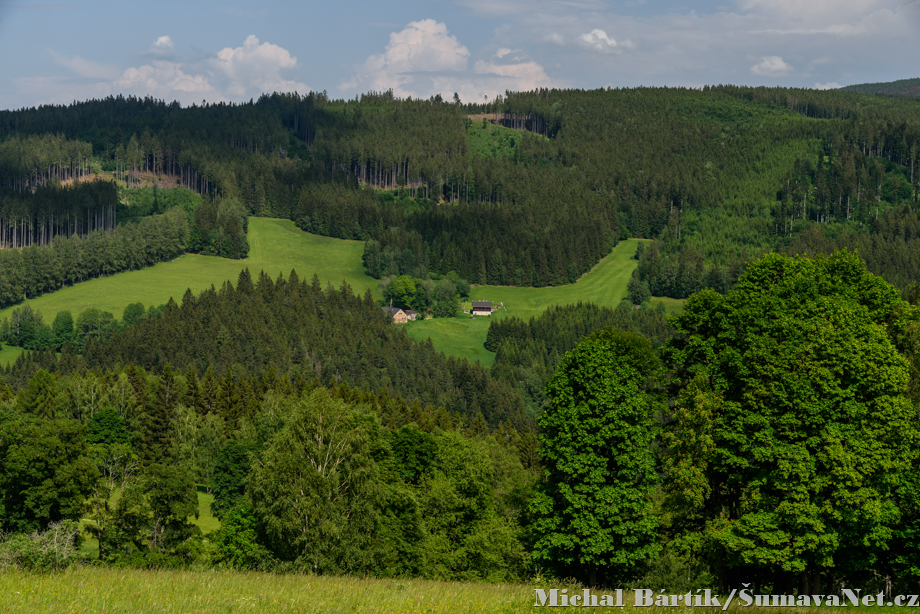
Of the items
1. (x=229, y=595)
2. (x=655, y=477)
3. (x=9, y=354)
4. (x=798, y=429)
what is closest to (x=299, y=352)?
(x=9, y=354)

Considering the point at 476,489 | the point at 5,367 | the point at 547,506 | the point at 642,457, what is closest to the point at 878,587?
the point at 642,457

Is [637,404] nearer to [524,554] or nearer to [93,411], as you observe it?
[524,554]

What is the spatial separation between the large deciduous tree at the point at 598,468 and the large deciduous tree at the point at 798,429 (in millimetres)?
2187

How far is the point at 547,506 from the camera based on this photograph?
4178cm

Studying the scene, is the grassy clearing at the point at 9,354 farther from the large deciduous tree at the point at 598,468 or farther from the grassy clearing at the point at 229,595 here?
the grassy clearing at the point at 229,595

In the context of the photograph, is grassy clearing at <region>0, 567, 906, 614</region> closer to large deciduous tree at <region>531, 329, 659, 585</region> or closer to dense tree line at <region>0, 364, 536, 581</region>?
dense tree line at <region>0, 364, 536, 581</region>

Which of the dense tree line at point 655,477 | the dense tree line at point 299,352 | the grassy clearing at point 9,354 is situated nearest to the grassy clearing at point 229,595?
the dense tree line at point 655,477

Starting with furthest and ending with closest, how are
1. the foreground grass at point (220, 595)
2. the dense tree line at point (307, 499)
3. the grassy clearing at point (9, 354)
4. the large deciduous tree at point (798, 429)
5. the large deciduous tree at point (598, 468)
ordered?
the grassy clearing at point (9, 354) < the dense tree line at point (307, 499) < the large deciduous tree at point (598, 468) < the large deciduous tree at point (798, 429) < the foreground grass at point (220, 595)

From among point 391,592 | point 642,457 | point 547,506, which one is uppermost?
point 391,592

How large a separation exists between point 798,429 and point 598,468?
10001mm

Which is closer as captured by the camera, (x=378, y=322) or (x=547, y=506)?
(x=547, y=506)

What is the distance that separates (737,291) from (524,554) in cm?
2445

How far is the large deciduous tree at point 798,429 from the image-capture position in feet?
115

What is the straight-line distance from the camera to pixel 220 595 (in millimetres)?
18844
